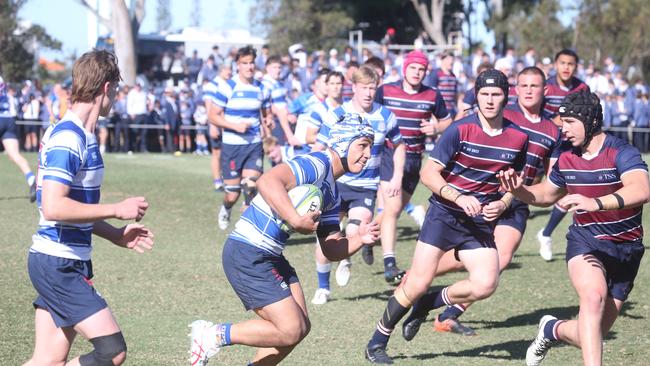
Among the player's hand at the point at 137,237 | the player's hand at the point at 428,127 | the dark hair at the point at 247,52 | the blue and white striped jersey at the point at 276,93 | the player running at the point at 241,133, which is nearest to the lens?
the player's hand at the point at 137,237

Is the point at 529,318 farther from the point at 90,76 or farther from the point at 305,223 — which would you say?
the point at 90,76

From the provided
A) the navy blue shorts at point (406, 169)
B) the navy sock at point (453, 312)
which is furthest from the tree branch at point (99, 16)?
the navy sock at point (453, 312)

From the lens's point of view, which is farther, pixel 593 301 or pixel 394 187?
pixel 394 187

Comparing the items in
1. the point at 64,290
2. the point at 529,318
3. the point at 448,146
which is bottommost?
the point at 529,318

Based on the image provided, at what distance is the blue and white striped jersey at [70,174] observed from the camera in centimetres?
500

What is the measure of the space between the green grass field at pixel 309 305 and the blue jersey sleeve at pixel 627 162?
166 centimetres

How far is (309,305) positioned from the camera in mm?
9250

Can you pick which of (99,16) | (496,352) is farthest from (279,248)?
(99,16)

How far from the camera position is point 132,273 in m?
10.5

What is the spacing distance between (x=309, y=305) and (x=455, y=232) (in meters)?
2.28

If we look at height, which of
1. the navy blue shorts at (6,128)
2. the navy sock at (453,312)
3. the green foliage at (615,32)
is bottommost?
the navy sock at (453,312)

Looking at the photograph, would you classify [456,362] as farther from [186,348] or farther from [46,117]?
[46,117]

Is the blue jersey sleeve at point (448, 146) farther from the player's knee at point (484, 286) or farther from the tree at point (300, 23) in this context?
the tree at point (300, 23)

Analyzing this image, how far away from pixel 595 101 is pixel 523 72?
2.32m
